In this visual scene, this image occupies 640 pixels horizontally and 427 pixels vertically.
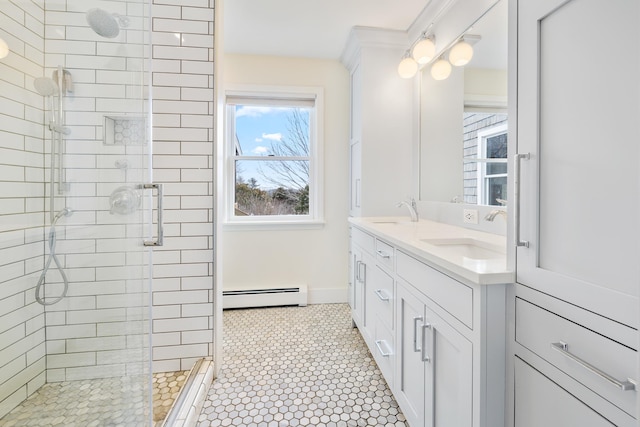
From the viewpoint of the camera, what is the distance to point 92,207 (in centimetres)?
102

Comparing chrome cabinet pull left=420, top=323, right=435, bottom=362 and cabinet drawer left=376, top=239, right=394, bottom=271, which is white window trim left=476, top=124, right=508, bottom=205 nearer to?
cabinet drawer left=376, top=239, right=394, bottom=271

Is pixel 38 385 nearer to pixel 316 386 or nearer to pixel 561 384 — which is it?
pixel 316 386

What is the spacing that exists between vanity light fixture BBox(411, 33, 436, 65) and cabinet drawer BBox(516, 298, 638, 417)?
1.85 metres

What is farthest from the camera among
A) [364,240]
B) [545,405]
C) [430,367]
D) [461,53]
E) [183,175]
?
[364,240]

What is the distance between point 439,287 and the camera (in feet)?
3.58

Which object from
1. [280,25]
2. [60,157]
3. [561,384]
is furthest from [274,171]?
[561,384]

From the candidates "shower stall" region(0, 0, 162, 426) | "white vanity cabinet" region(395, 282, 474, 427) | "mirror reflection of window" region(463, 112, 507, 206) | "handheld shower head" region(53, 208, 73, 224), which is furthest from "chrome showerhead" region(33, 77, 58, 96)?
"mirror reflection of window" region(463, 112, 507, 206)

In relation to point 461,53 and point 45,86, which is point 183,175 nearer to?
point 45,86

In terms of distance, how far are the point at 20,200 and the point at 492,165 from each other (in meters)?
1.90

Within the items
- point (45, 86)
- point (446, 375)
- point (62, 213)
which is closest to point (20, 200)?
point (62, 213)

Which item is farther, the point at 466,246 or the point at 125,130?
the point at 466,246

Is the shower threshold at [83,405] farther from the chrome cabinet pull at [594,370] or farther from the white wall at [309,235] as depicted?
the white wall at [309,235]

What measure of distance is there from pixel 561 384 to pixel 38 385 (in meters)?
1.37

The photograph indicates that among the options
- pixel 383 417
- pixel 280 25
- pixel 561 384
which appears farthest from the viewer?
pixel 280 25
